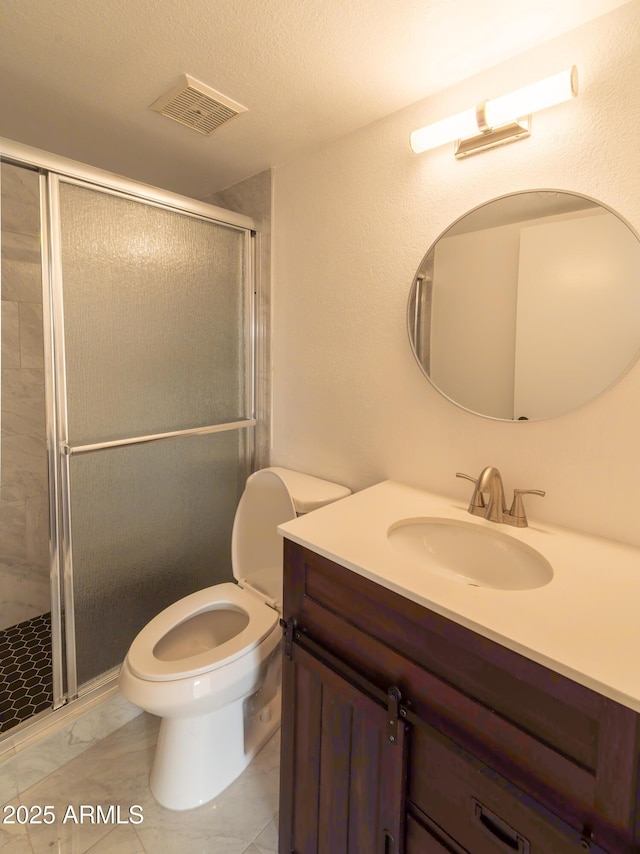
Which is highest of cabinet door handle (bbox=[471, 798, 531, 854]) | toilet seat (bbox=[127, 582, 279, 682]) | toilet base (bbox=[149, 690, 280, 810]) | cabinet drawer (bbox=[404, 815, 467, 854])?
cabinet door handle (bbox=[471, 798, 531, 854])

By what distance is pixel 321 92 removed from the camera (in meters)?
1.30

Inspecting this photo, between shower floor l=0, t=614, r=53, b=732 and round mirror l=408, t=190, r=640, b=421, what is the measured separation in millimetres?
1882

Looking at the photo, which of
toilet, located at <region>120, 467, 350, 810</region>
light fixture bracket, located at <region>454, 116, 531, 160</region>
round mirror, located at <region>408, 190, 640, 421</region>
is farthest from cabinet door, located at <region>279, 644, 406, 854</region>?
light fixture bracket, located at <region>454, 116, 531, 160</region>

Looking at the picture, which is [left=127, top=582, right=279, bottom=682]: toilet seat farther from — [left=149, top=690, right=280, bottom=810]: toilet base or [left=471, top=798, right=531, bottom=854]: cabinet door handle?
Result: [left=471, top=798, right=531, bottom=854]: cabinet door handle

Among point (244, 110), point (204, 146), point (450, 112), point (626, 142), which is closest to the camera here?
point (626, 142)

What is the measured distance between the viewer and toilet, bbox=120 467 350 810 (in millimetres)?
1236

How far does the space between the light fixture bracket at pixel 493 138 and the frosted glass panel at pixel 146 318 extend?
1.02 meters

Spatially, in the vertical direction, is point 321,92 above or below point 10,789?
above

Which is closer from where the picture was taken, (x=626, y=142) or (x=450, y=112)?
(x=626, y=142)

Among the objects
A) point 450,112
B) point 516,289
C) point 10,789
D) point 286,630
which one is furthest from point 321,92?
point 10,789

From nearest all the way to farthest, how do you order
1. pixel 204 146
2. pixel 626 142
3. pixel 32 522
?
pixel 626 142 < pixel 204 146 < pixel 32 522

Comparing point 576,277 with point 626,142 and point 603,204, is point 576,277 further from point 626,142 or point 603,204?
point 626,142

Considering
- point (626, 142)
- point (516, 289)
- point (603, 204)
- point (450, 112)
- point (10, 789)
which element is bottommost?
point (10, 789)

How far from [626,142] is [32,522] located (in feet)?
8.62
